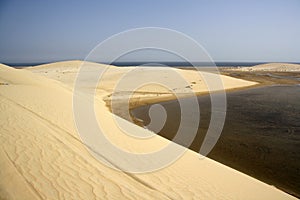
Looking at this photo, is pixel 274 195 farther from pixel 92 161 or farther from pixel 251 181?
pixel 92 161

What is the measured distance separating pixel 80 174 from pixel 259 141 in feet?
27.1

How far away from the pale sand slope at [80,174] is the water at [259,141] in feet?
4.54

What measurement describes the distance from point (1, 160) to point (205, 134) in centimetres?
864

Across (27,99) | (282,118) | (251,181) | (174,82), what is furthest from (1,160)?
(174,82)

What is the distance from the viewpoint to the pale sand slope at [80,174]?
3.98 m

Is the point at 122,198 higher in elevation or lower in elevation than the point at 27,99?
lower

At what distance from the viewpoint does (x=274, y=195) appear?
17.8 feet

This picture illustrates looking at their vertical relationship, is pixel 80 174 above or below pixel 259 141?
above

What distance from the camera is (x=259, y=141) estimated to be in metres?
10.0

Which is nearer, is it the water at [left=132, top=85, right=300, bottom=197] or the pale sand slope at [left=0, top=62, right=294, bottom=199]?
the pale sand slope at [left=0, top=62, right=294, bottom=199]

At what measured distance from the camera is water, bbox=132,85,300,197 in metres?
7.24

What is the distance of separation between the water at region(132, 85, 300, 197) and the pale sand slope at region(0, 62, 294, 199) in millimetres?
1384

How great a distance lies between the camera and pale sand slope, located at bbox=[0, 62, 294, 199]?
157 inches

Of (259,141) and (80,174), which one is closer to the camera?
(80,174)
